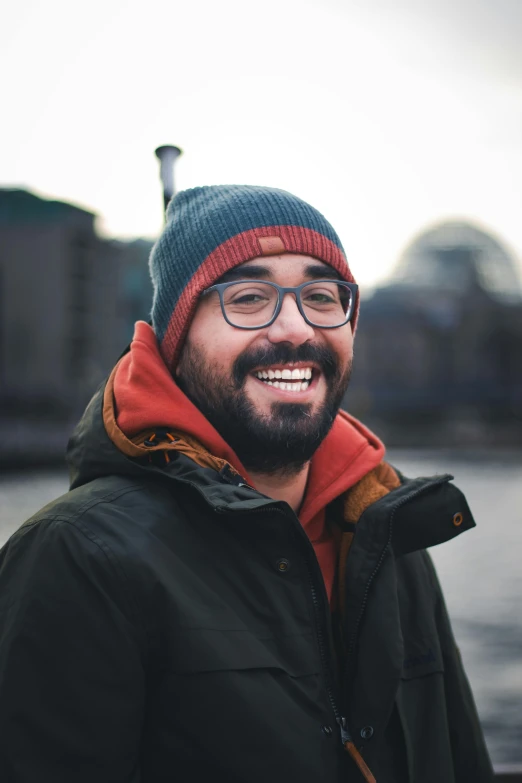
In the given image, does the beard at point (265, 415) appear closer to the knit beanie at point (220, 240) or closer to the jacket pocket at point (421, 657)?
the knit beanie at point (220, 240)

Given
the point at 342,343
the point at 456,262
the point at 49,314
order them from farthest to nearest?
1. the point at 456,262
2. the point at 49,314
3. the point at 342,343

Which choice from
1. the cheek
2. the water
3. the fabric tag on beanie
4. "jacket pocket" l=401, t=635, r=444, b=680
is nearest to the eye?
Result: the fabric tag on beanie

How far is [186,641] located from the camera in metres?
1.64

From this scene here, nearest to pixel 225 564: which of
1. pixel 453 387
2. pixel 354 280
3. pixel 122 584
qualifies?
pixel 122 584

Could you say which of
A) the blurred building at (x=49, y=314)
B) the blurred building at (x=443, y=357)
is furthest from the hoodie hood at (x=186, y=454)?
the blurred building at (x=443, y=357)

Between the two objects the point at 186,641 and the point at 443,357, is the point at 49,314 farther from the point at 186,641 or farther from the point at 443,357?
the point at 186,641

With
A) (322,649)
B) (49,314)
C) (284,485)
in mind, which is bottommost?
(322,649)

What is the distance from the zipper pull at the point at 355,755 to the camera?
Answer: 1756mm

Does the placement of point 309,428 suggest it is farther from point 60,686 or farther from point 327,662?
point 60,686

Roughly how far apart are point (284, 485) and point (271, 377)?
35cm

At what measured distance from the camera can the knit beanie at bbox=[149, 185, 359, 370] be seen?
220 cm

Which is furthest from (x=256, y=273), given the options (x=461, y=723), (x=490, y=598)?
(x=490, y=598)

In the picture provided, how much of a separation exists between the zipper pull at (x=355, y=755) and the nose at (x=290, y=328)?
0.97 metres

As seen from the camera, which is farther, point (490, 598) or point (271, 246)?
point (490, 598)
